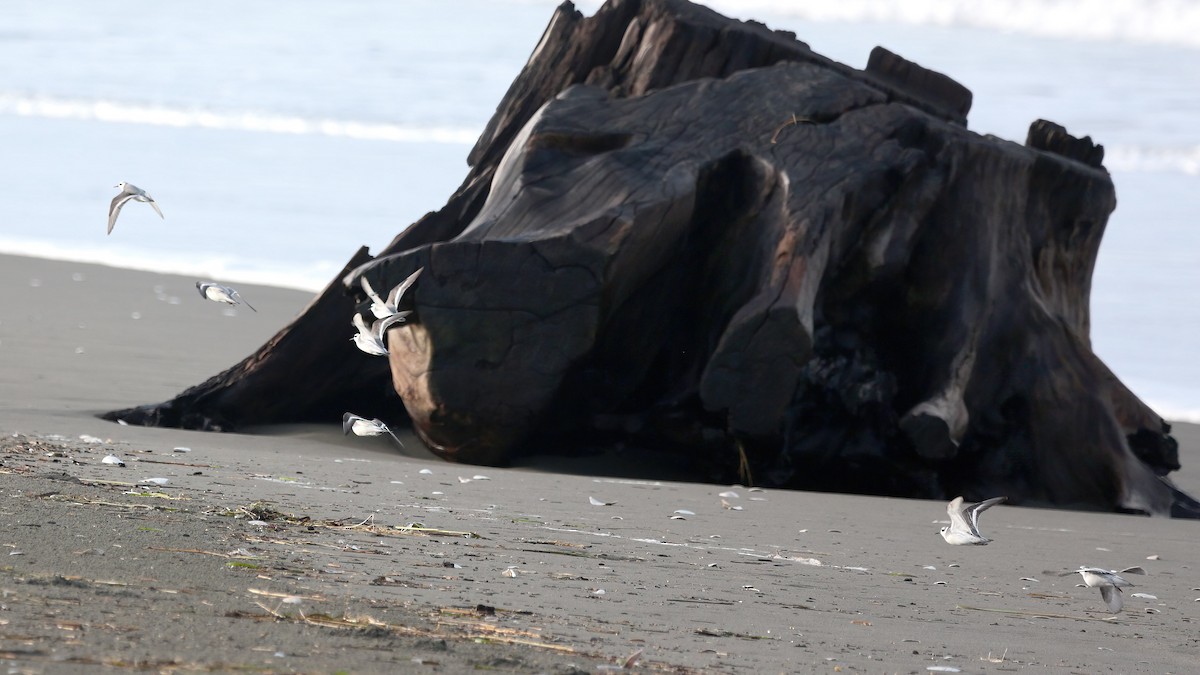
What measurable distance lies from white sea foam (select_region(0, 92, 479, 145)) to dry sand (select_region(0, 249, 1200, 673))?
19.5 m

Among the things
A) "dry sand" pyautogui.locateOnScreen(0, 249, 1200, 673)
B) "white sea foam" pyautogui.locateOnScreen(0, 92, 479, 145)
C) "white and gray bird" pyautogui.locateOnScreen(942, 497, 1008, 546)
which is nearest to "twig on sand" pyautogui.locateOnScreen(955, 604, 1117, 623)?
"dry sand" pyautogui.locateOnScreen(0, 249, 1200, 673)

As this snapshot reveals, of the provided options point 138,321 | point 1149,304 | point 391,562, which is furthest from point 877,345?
point 1149,304

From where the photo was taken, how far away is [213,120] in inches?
1099

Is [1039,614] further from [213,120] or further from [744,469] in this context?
[213,120]

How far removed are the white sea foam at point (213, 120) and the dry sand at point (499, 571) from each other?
19.5m

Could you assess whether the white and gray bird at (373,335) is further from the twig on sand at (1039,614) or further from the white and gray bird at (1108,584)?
the white and gray bird at (1108,584)

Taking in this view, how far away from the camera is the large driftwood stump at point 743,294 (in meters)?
5.92

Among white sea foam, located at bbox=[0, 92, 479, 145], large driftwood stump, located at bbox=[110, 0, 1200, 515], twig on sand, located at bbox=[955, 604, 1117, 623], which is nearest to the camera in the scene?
twig on sand, located at bbox=[955, 604, 1117, 623]

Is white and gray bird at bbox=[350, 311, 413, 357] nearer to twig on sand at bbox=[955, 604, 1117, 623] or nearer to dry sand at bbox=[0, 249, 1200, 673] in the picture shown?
dry sand at bbox=[0, 249, 1200, 673]

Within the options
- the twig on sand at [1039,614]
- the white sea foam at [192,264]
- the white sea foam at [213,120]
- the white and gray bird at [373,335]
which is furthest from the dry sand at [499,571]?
the white sea foam at [213,120]

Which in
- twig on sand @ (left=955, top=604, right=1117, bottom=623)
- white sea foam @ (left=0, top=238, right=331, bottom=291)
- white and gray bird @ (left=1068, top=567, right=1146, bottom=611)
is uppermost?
white sea foam @ (left=0, top=238, right=331, bottom=291)

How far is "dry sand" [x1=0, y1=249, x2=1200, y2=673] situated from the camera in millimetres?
2758

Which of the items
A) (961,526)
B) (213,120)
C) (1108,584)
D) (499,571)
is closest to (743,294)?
(961,526)

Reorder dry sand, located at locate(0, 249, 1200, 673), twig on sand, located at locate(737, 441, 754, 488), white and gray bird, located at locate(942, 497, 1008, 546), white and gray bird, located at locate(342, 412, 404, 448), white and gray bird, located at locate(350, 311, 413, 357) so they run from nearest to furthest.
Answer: dry sand, located at locate(0, 249, 1200, 673) < white and gray bird, located at locate(942, 497, 1008, 546) < white and gray bird, located at locate(350, 311, 413, 357) < white and gray bird, located at locate(342, 412, 404, 448) < twig on sand, located at locate(737, 441, 754, 488)
